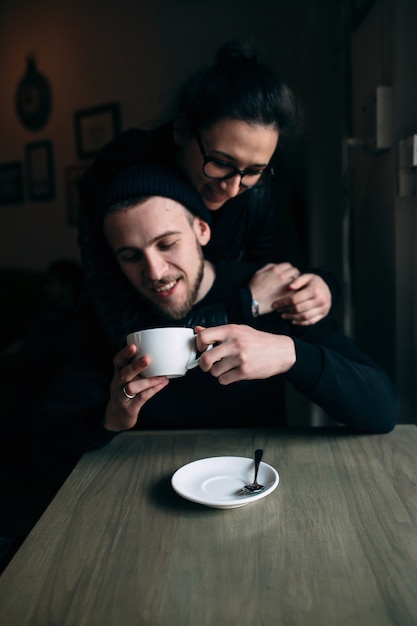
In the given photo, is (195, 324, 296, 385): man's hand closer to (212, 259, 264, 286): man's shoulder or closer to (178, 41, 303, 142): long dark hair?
(212, 259, 264, 286): man's shoulder

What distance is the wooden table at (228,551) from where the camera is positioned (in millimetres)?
665

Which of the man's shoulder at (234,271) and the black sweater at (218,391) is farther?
the man's shoulder at (234,271)

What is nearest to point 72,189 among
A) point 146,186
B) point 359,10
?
point 359,10

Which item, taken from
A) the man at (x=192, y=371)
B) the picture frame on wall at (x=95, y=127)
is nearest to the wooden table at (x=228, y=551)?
the man at (x=192, y=371)

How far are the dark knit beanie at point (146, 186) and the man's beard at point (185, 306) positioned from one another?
16 centimetres

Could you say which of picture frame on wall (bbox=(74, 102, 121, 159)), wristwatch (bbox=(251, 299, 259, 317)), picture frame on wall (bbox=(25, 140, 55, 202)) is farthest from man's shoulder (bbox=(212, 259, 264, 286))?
picture frame on wall (bbox=(25, 140, 55, 202))

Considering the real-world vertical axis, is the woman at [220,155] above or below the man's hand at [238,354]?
above

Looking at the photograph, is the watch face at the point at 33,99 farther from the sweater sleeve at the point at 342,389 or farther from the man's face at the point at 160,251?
the sweater sleeve at the point at 342,389

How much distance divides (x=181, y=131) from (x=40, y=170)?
139 inches

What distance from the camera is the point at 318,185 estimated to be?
2879 millimetres

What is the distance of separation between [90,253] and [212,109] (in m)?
0.49

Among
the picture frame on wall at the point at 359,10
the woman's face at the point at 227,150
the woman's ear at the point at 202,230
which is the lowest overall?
the woman's ear at the point at 202,230

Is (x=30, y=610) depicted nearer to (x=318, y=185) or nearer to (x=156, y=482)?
(x=156, y=482)

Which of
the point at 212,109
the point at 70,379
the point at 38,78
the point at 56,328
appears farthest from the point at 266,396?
the point at 38,78
